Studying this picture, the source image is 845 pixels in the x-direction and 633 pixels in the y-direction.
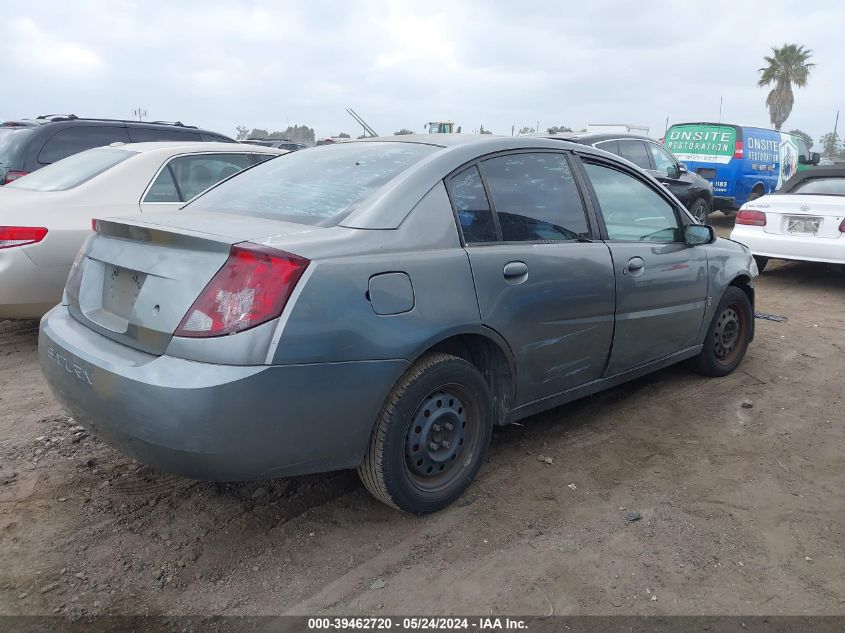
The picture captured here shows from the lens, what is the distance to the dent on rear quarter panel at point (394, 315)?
7.73ft

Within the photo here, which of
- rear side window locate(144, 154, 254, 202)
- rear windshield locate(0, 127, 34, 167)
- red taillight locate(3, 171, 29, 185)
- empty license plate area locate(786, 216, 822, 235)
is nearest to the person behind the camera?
rear side window locate(144, 154, 254, 202)

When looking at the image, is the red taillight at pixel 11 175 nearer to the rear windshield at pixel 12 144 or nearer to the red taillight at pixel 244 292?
the rear windshield at pixel 12 144

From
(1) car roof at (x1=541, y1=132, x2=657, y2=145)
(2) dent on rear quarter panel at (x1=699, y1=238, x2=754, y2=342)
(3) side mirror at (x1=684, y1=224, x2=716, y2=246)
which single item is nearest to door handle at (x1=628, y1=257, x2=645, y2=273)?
(3) side mirror at (x1=684, y1=224, x2=716, y2=246)

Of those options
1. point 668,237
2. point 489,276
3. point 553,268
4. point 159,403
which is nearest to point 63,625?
point 159,403

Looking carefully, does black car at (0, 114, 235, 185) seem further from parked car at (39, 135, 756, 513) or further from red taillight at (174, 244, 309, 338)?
red taillight at (174, 244, 309, 338)

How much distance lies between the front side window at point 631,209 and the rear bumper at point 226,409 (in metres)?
1.75

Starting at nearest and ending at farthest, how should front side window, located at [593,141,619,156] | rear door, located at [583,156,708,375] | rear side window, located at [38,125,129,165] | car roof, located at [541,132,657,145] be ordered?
rear door, located at [583,156,708,375], rear side window, located at [38,125,129,165], car roof, located at [541,132,657,145], front side window, located at [593,141,619,156]

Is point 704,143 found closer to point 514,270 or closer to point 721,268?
point 721,268

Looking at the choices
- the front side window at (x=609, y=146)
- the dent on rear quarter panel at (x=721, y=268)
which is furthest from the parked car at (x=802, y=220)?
the dent on rear quarter panel at (x=721, y=268)

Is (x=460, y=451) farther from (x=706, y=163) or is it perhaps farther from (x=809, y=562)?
(x=706, y=163)

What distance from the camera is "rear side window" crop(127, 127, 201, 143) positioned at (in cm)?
769

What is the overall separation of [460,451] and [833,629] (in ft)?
4.92

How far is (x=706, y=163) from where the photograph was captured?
13.0m

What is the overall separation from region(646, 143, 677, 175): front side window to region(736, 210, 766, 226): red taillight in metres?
2.30
